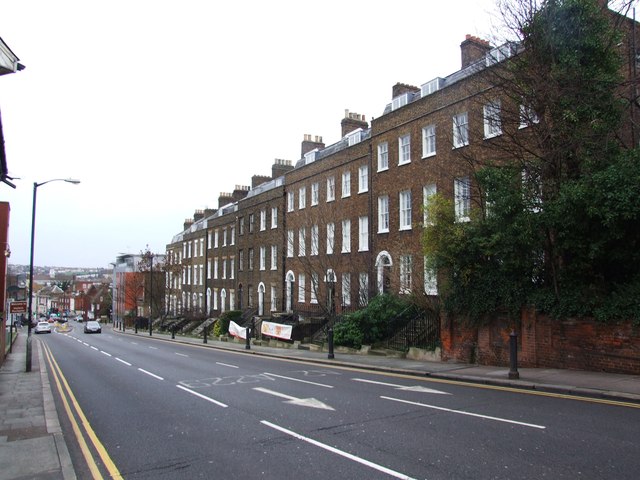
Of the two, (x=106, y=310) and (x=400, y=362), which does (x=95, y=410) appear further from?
(x=106, y=310)

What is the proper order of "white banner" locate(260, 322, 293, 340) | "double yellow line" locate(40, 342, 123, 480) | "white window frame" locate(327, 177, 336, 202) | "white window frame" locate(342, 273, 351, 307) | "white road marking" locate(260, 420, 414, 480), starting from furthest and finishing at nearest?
"white window frame" locate(327, 177, 336, 202), "white banner" locate(260, 322, 293, 340), "white window frame" locate(342, 273, 351, 307), "double yellow line" locate(40, 342, 123, 480), "white road marking" locate(260, 420, 414, 480)

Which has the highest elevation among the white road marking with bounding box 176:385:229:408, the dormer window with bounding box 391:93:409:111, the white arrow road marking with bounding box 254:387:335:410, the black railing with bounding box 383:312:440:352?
the dormer window with bounding box 391:93:409:111

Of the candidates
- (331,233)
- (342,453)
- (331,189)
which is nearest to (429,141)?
(331,189)

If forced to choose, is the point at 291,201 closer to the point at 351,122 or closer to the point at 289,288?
the point at 289,288

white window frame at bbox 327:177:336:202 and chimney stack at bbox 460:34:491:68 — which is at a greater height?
chimney stack at bbox 460:34:491:68

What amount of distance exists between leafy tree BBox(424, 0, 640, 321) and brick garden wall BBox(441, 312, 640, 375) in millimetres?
444

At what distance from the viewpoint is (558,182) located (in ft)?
45.8

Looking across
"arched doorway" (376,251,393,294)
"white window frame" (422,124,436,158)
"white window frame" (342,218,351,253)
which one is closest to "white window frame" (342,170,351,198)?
"white window frame" (342,218,351,253)

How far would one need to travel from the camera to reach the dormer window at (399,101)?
86.8ft

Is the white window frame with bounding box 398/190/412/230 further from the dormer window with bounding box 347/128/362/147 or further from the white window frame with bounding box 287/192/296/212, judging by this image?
the white window frame with bounding box 287/192/296/212

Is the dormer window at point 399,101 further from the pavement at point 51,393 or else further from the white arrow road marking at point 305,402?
the white arrow road marking at point 305,402

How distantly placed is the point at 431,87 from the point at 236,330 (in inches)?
859

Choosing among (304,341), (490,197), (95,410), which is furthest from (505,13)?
(304,341)

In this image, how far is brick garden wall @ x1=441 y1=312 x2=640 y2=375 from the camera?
38.9 feet
